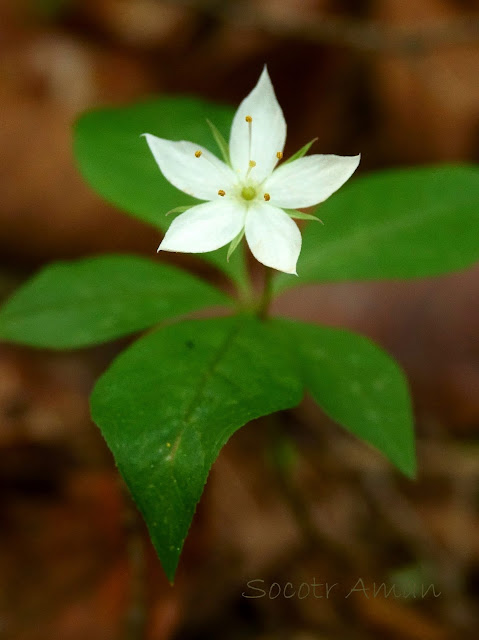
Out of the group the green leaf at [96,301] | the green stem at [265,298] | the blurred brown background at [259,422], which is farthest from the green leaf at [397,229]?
the blurred brown background at [259,422]

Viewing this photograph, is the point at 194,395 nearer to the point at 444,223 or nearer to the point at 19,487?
the point at 444,223

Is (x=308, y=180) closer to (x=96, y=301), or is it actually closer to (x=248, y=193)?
(x=248, y=193)

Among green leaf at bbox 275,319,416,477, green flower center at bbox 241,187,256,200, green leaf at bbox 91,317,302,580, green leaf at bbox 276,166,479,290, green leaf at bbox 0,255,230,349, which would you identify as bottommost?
green leaf at bbox 275,319,416,477

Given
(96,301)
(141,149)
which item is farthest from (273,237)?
(141,149)

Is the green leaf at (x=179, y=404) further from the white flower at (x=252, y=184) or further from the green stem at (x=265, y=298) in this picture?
the white flower at (x=252, y=184)

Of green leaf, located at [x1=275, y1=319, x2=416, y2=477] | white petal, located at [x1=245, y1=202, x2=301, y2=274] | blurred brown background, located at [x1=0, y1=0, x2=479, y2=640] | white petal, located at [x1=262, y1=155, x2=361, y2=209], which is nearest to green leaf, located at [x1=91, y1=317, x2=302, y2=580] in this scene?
green leaf, located at [x1=275, y1=319, x2=416, y2=477]

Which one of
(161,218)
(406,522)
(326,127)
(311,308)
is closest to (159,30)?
(326,127)

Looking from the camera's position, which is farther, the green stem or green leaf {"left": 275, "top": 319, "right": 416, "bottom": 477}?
the green stem

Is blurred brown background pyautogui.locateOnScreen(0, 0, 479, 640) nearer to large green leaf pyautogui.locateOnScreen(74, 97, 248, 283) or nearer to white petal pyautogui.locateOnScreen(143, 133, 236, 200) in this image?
large green leaf pyautogui.locateOnScreen(74, 97, 248, 283)

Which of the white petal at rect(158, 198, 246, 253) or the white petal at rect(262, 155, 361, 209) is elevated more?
the white petal at rect(262, 155, 361, 209)
